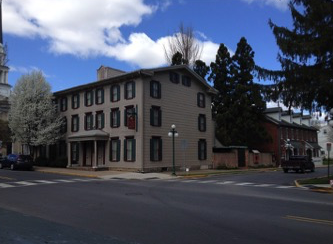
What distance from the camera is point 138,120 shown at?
31.2 meters

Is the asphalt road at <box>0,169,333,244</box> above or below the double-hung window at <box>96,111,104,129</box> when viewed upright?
below

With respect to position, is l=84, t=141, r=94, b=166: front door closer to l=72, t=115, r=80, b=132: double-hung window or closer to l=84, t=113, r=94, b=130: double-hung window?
l=84, t=113, r=94, b=130: double-hung window

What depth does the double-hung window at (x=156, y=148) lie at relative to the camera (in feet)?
103

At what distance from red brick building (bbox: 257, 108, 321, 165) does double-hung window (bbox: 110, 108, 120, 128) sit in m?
25.3

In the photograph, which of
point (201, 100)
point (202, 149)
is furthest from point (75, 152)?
point (201, 100)

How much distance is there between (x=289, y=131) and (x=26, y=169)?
37.6m

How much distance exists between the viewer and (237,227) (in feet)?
28.0

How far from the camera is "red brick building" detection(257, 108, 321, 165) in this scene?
5181cm

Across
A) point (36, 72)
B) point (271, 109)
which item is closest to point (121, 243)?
point (36, 72)

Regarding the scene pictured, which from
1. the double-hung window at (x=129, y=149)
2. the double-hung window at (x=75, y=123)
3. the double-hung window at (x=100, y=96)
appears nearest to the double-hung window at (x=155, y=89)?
the double-hung window at (x=129, y=149)

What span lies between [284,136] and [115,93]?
29643mm

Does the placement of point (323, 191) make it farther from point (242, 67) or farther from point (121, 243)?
point (242, 67)

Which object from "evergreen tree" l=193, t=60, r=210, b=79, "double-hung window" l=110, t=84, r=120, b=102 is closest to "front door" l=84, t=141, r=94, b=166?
"double-hung window" l=110, t=84, r=120, b=102

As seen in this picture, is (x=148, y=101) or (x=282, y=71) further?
(x=148, y=101)
